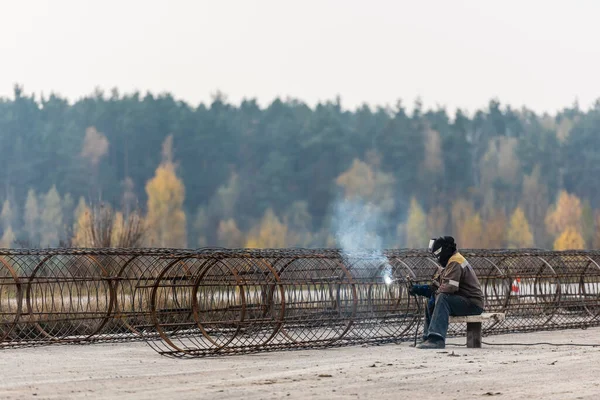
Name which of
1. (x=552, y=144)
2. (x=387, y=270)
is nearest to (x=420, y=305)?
(x=387, y=270)

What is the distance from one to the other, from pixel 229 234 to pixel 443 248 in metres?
74.3

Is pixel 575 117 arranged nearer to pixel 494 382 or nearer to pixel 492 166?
pixel 492 166

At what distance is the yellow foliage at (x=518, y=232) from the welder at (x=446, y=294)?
79.0m

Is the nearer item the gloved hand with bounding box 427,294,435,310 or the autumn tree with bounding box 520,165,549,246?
the gloved hand with bounding box 427,294,435,310

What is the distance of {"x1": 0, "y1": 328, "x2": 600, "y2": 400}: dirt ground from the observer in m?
12.5

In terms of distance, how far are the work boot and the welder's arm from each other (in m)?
0.75

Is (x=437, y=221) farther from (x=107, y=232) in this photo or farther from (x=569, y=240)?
(x=107, y=232)

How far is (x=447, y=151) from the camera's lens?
340 ft

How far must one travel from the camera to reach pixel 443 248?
18516mm

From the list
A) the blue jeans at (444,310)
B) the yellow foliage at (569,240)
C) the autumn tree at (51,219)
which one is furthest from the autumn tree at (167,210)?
the blue jeans at (444,310)

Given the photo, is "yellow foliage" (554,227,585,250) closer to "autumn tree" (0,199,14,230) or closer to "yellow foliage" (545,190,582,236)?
"yellow foliage" (545,190,582,236)

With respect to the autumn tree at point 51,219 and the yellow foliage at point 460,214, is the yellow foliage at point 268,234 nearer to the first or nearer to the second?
the yellow foliage at point 460,214

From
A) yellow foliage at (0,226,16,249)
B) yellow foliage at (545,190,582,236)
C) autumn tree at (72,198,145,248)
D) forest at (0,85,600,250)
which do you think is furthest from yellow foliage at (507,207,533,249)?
autumn tree at (72,198,145,248)

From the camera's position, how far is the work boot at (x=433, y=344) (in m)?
18.0
